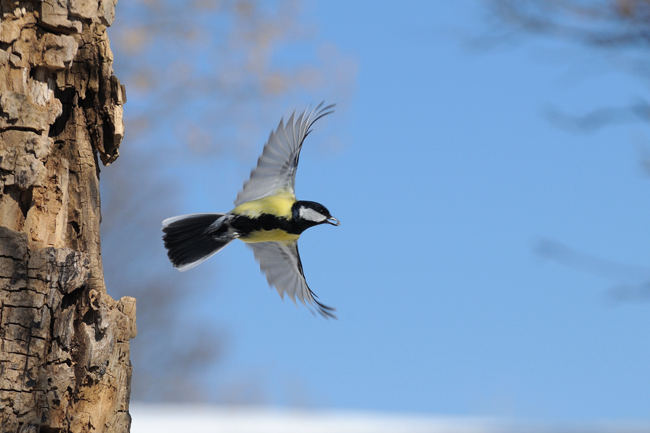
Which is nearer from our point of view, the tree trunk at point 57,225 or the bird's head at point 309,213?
the tree trunk at point 57,225

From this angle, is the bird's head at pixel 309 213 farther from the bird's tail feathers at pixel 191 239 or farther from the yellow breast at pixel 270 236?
the bird's tail feathers at pixel 191 239

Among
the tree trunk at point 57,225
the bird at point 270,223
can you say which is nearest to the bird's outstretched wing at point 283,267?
the bird at point 270,223

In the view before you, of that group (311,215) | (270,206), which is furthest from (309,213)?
(270,206)

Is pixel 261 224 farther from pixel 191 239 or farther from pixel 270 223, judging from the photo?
pixel 191 239

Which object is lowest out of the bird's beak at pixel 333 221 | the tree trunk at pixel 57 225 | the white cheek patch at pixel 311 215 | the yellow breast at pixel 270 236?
the tree trunk at pixel 57 225

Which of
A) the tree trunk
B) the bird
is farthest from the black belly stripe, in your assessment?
the tree trunk

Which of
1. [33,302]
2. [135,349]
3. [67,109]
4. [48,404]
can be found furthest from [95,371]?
[135,349]

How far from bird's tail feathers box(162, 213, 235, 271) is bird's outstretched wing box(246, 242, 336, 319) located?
9.1 inches

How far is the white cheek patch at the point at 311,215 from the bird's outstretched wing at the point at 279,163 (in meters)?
0.15

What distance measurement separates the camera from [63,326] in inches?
75.4

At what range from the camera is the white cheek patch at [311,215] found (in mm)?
3553

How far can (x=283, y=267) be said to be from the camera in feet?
12.3

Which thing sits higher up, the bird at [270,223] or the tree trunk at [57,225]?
the bird at [270,223]

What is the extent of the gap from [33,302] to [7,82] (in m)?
0.67
